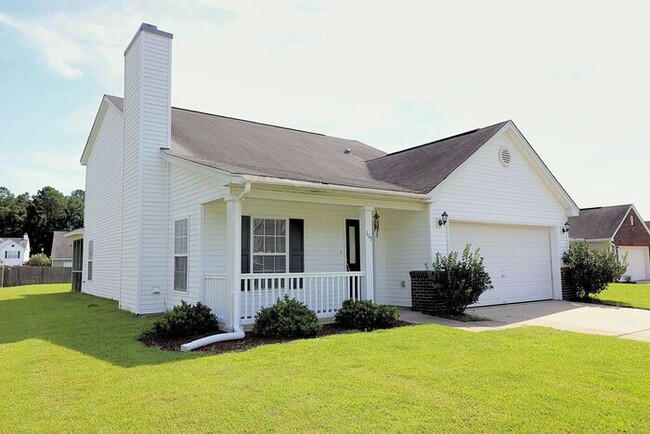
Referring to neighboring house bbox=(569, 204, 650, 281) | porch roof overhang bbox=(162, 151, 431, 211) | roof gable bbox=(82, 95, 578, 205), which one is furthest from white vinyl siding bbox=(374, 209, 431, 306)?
neighboring house bbox=(569, 204, 650, 281)

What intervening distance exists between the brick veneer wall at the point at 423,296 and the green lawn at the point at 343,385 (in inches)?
101

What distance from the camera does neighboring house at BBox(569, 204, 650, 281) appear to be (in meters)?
27.3

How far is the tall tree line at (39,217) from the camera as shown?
6981 cm

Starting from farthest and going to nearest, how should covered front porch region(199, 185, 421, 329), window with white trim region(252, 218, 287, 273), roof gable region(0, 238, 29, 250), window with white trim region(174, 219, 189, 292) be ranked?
roof gable region(0, 238, 29, 250), window with white trim region(174, 219, 189, 292), window with white trim region(252, 218, 287, 273), covered front porch region(199, 185, 421, 329)

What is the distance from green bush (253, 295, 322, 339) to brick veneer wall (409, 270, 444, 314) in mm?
3464

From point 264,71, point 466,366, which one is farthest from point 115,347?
point 264,71

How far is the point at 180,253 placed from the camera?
10820 millimetres

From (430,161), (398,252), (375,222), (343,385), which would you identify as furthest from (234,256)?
(430,161)

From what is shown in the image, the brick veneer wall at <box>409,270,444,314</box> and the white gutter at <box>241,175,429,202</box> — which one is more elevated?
the white gutter at <box>241,175,429,202</box>

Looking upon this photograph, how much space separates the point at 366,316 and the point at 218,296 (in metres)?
2.95

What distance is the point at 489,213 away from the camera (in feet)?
40.5

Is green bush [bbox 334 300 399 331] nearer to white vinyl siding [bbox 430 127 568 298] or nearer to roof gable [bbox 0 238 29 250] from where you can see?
white vinyl siding [bbox 430 127 568 298]

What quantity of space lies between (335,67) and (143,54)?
16.6 feet

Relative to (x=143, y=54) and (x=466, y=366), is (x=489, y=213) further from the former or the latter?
(x=143, y=54)
